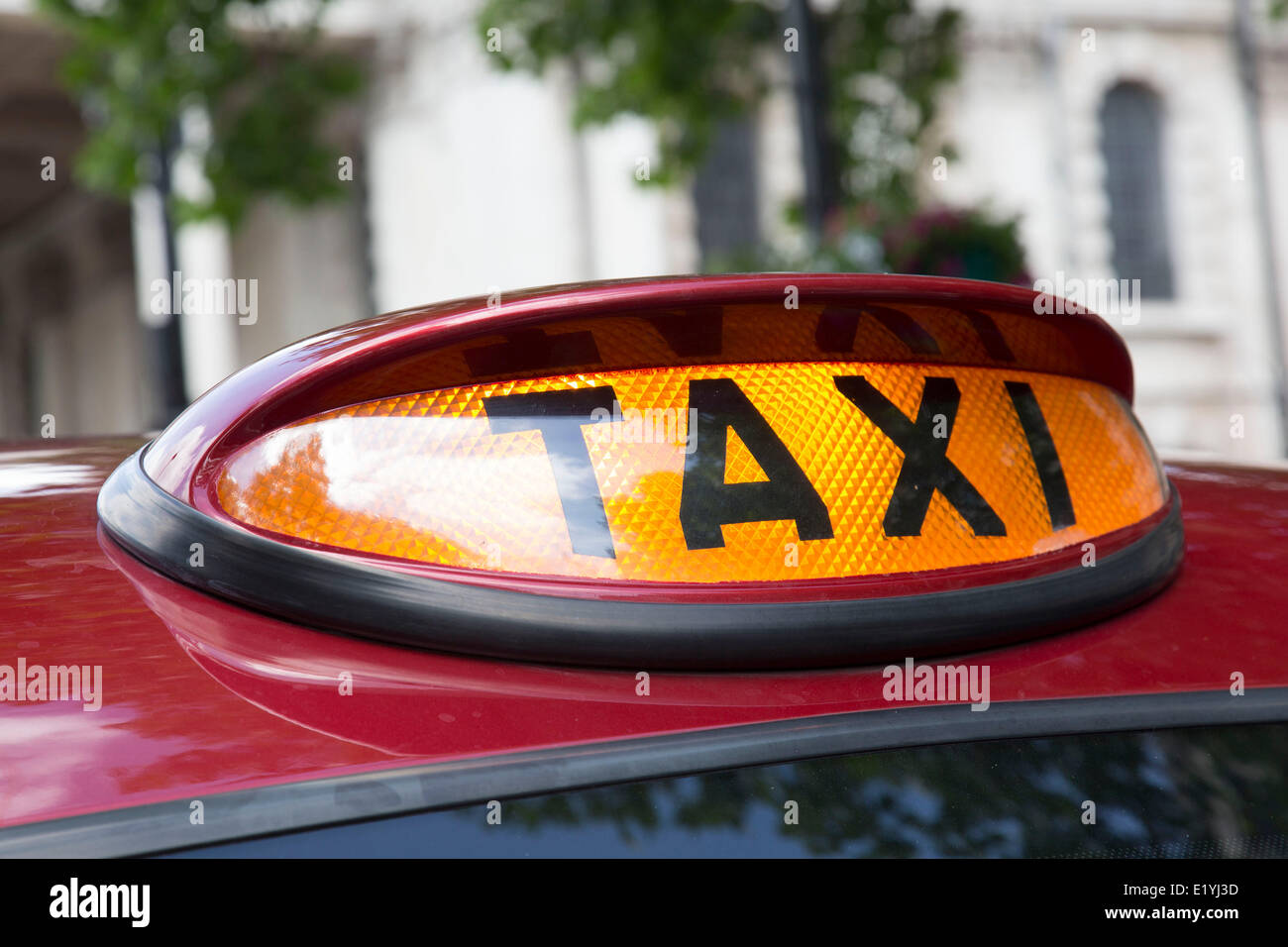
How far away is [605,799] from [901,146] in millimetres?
8588

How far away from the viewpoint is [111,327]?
21359 millimetres

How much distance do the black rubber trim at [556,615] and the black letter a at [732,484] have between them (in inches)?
2.5

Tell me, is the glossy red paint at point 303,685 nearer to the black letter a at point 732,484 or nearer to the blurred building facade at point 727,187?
the black letter a at point 732,484

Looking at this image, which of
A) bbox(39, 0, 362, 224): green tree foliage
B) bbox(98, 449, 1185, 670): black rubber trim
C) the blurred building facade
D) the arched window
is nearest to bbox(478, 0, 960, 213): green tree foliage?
bbox(39, 0, 362, 224): green tree foliage

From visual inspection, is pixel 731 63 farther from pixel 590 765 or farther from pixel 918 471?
pixel 590 765

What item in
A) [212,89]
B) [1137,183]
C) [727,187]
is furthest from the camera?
[1137,183]

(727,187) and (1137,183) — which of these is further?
(1137,183)

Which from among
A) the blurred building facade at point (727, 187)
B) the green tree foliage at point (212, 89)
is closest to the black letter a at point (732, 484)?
the green tree foliage at point (212, 89)

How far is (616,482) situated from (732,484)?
89 mm

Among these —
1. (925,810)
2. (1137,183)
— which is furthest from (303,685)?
(1137,183)

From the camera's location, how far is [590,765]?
2.71 feet

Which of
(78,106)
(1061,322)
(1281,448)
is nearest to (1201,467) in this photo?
(1061,322)

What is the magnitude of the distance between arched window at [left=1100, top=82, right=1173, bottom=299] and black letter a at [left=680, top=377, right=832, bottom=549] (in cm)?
1867

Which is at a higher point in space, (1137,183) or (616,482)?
(1137,183)
